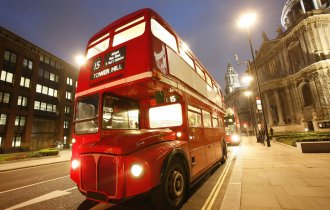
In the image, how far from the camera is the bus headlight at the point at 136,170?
133 inches

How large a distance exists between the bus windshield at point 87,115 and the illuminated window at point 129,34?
1768 mm

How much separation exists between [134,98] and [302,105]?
42492 mm

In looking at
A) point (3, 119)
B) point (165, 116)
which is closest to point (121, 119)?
point (165, 116)

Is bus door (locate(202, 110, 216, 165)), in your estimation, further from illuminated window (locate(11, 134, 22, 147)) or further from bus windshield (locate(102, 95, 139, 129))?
illuminated window (locate(11, 134, 22, 147))

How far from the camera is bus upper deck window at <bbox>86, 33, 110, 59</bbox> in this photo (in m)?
5.61

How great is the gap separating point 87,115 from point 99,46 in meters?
2.33

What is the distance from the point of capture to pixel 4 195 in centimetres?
611

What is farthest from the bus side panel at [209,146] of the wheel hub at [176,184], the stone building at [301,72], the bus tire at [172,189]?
the stone building at [301,72]

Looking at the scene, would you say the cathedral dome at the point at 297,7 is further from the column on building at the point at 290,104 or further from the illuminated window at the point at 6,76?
the illuminated window at the point at 6,76

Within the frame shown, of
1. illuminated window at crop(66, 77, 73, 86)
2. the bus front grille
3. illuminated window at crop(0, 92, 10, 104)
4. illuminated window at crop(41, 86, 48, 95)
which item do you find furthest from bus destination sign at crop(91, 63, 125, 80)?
illuminated window at crop(66, 77, 73, 86)

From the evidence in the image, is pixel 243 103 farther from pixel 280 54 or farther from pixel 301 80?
pixel 301 80

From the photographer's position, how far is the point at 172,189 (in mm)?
4160

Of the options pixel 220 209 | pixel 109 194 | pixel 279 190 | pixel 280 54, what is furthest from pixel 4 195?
pixel 280 54

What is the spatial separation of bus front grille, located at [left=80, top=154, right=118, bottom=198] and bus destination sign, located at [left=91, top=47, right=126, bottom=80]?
225cm
